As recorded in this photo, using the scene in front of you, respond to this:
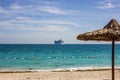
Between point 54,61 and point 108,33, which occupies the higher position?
point 108,33

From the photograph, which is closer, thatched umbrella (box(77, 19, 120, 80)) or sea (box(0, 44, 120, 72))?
thatched umbrella (box(77, 19, 120, 80))

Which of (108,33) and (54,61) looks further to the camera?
(54,61)

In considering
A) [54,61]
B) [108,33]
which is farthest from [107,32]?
[54,61]

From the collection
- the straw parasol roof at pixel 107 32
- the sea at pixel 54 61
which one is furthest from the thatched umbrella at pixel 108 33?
the sea at pixel 54 61

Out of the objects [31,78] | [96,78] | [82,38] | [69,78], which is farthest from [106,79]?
[82,38]

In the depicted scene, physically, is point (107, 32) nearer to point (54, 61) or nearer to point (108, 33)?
point (108, 33)

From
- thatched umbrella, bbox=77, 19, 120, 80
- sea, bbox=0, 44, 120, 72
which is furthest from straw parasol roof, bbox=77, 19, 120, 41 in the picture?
sea, bbox=0, 44, 120, 72

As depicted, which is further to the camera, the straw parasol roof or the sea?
the sea

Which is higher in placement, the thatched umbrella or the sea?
the thatched umbrella

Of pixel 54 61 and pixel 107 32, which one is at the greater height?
pixel 107 32

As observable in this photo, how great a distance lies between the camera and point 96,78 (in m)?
18.1

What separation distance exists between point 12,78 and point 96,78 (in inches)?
189

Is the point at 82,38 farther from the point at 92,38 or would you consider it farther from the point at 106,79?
the point at 106,79

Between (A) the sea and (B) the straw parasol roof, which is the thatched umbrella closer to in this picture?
(B) the straw parasol roof
